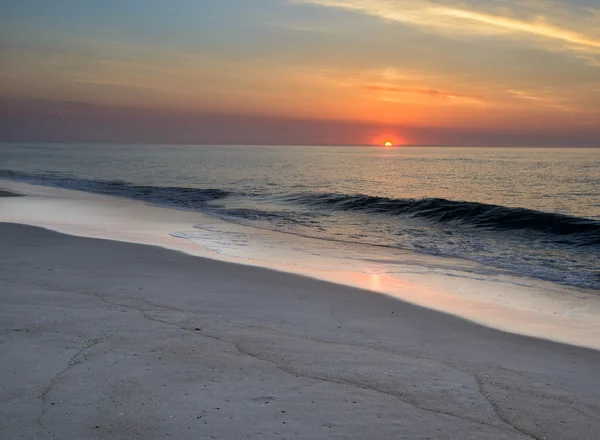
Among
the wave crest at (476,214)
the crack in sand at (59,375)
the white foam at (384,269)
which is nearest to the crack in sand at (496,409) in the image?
the white foam at (384,269)

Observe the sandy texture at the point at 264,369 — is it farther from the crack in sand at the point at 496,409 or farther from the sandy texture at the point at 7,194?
the sandy texture at the point at 7,194

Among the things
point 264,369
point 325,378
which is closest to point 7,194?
point 264,369

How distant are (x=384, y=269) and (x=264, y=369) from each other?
5.99 metres

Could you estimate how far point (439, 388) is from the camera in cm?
445

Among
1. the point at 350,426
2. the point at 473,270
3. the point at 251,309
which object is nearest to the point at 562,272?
the point at 473,270

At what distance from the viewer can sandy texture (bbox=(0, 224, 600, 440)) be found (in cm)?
373

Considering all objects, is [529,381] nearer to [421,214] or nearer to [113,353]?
[113,353]

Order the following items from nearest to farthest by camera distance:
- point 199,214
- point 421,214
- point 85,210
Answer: point 85,210 → point 199,214 → point 421,214

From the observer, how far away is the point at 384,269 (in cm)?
1029

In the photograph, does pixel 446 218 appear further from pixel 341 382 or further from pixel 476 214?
pixel 341 382

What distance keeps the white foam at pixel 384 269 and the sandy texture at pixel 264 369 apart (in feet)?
2.97

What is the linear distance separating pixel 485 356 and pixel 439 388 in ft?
3.95

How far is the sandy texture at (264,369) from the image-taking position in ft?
12.3

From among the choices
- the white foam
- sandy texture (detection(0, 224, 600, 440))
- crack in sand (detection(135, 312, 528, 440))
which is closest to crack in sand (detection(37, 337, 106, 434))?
sandy texture (detection(0, 224, 600, 440))
